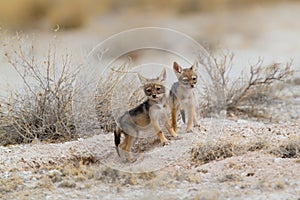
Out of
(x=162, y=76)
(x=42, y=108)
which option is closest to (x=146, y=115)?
(x=162, y=76)

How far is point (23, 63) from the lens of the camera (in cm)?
649

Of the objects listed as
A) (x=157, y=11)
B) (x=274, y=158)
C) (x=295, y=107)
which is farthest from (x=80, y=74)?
(x=157, y=11)

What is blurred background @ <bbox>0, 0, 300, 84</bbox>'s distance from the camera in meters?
11.1

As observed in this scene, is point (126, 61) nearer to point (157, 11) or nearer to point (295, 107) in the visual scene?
point (295, 107)

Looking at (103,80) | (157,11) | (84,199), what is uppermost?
(157,11)

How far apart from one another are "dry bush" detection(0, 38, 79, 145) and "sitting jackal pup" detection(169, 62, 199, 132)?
3.47 ft

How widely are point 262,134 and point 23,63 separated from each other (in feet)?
7.33

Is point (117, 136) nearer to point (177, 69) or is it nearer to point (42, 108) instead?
point (177, 69)

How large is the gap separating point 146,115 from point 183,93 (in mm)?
393

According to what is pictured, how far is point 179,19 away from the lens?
12047mm

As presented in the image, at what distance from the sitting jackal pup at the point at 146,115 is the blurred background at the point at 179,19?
495 cm

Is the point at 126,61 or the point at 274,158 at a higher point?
the point at 126,61

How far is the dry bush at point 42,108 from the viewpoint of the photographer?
641 centimetres

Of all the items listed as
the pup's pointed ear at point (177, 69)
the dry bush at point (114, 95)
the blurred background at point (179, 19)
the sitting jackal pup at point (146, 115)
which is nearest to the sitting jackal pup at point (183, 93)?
the pup's pointed ear at point (177, 69)
